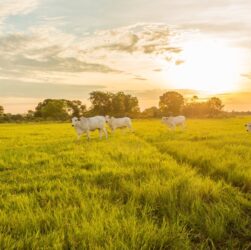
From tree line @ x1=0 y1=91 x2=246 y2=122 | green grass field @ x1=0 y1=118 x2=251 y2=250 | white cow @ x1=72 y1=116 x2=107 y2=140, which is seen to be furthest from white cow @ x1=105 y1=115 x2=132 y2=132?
tree line @ x1=0 y1=91 x2=246 y2=122

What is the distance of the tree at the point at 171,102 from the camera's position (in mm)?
97375

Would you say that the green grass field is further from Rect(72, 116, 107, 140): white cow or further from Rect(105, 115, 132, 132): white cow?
Rect(105, 115, 132, 132): white cow

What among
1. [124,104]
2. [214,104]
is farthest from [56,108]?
[214,104]

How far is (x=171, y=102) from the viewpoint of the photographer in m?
99.3

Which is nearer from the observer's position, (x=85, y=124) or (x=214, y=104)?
(x=85, y=124)

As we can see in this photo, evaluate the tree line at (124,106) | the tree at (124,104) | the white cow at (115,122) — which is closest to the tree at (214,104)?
the tree line at (124,106)

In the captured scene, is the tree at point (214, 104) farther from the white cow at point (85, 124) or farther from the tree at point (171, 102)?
the white cow at point (85, 124)

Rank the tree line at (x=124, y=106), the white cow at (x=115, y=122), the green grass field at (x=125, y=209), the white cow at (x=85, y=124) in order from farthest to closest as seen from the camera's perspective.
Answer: the tree line at (x=124, y=106), the white cow at (x=115, y=122), the white cow at (x=85, y=124), the green grass field at (x=125, y=209)

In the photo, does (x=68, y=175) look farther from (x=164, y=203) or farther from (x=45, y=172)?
(x=164, y=203)

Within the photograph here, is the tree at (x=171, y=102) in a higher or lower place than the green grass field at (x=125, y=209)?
higher

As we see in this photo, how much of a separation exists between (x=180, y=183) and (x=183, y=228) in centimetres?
218

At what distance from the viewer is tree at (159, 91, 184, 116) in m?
97.4

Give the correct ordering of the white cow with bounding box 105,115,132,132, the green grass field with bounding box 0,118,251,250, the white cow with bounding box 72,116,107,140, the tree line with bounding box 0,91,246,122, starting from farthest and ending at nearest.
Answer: the tree line with bounding box 0,91,246,122 < the white cow with bounding box 105,115,132,132 < the white cow with bounding box 72,116,107,140 < the green grass field with bounding box 0,118,251,250

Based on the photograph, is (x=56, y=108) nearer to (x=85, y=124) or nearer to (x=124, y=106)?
(x=124, y=106)
